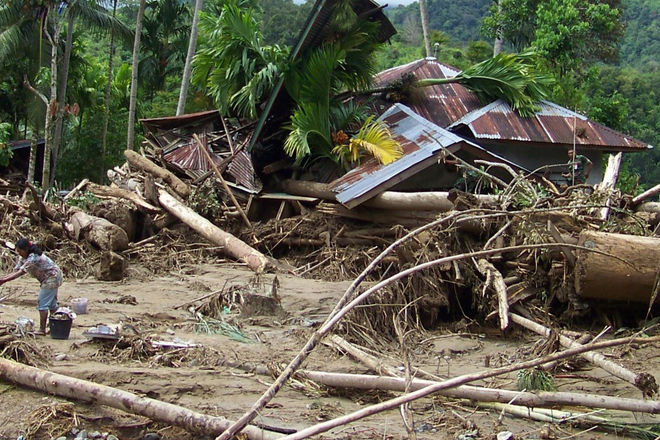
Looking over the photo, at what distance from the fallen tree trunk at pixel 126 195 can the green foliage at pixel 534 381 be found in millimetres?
8751

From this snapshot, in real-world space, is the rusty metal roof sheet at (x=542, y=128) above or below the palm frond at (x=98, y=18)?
below

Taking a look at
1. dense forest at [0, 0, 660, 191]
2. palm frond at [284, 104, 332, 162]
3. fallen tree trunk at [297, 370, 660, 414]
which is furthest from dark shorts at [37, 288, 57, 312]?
dense forest at [0, 0, 660, 191]

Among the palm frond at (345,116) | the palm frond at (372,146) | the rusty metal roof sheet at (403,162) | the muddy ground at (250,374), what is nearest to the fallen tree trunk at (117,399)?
the muddy ground at (250,374)

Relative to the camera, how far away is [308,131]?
13.4 m

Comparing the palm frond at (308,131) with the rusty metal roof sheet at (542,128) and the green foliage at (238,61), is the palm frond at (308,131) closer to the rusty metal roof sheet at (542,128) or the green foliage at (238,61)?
the green foliage at (238,61)

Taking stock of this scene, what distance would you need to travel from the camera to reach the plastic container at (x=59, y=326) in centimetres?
694

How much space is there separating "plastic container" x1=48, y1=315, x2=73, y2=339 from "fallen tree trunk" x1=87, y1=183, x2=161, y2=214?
653cm

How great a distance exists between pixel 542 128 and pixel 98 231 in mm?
9163

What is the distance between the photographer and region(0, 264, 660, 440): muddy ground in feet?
18.2

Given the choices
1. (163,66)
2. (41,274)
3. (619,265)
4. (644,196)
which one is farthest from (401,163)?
(163,66)

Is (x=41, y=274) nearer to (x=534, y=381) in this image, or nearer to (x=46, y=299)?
(x=46, y=299)

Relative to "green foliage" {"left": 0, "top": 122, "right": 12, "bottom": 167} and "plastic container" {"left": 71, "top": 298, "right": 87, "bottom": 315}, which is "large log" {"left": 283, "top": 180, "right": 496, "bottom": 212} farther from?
"green foliage" {"left": 0, "top": 122, "right": 12, "bottom": 167}

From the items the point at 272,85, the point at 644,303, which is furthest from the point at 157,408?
the point at 272,85

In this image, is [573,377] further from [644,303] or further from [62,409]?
[62,409]
